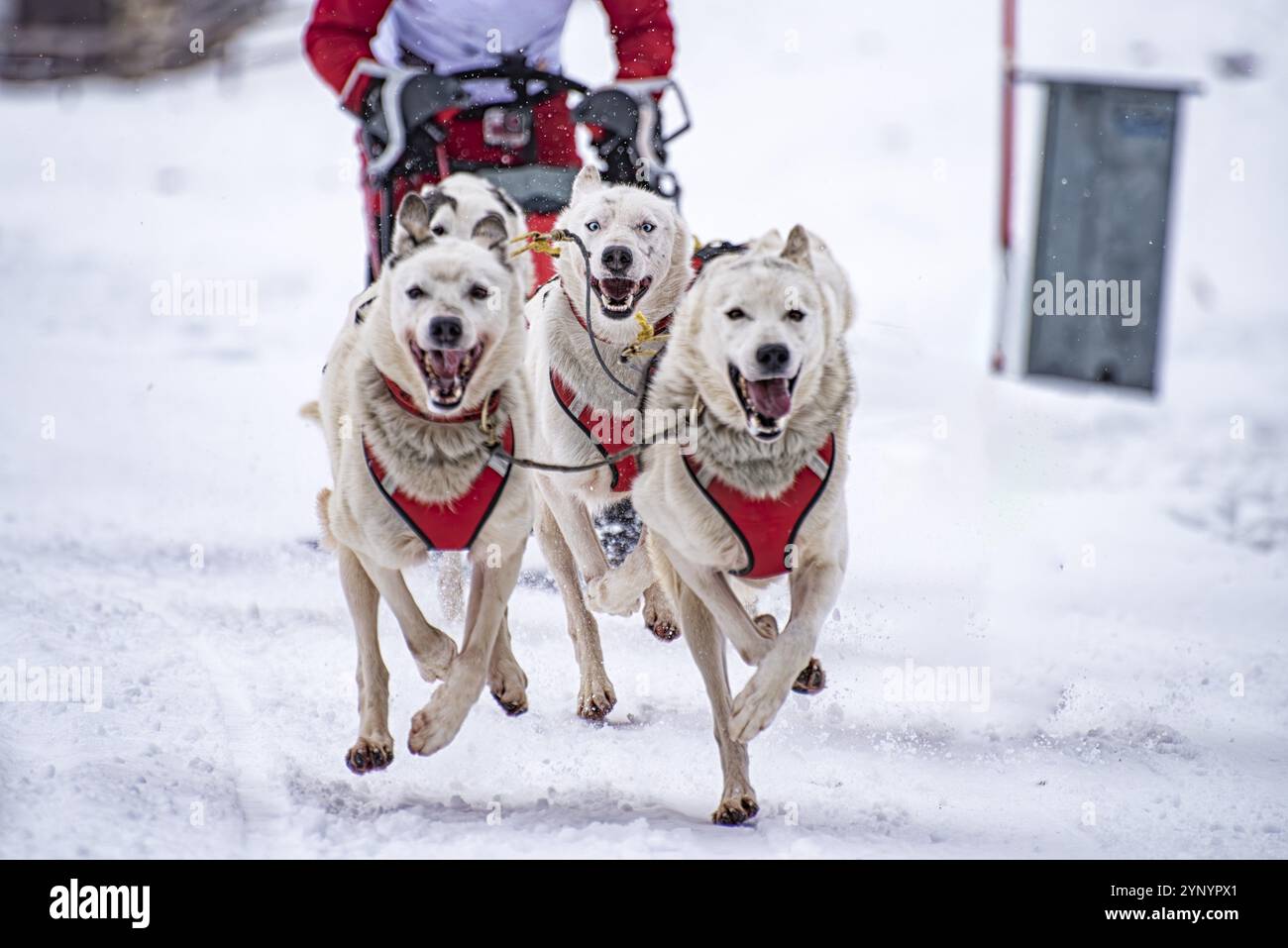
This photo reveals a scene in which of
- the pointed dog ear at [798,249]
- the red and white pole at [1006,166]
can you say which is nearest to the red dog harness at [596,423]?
the pointed dog ear at [798,249]

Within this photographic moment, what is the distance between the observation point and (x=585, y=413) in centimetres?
376

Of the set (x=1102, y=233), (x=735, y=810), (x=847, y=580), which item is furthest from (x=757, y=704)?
(x=1102, y=233)

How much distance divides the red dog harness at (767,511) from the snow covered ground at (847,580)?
0.59 metres

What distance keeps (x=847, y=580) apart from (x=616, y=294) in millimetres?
1816

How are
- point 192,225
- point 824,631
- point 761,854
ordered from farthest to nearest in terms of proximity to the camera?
point 192,225 < point 824,631 < point 761,854

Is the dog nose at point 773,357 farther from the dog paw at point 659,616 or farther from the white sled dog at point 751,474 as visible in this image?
the dog paw at point 659,616

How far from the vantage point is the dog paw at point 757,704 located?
2934 millimetres

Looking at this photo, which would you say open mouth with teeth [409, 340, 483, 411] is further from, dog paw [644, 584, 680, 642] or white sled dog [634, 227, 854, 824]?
dog paw [644, 584, 680, 642]

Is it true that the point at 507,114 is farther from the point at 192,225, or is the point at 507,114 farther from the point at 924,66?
the point at 924,66

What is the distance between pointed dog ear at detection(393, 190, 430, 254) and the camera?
10.0 feet

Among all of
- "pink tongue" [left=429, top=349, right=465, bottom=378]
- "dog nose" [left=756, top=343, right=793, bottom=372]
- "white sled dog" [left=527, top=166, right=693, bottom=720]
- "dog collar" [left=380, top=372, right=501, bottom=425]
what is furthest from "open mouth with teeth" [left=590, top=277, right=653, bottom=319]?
"dog nose" [left=756, top=343, right=793, bottom=372]

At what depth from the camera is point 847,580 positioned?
16.7ft
